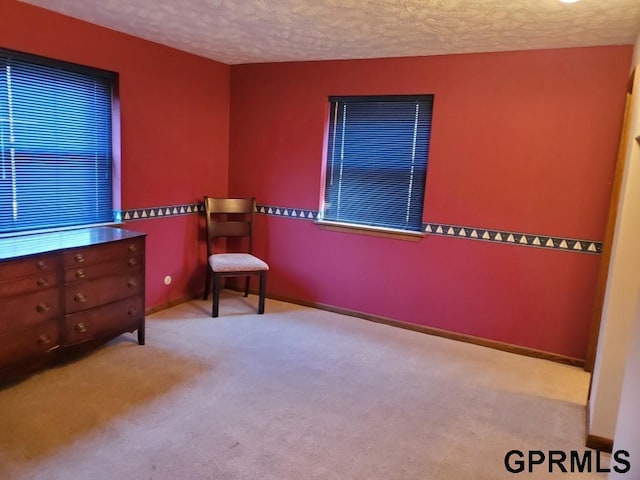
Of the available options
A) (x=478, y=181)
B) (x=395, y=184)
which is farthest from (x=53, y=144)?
(x=478, y=181)

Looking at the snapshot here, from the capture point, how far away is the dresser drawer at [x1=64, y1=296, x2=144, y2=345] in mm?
2743

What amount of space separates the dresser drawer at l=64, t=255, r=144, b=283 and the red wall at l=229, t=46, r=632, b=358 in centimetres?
159

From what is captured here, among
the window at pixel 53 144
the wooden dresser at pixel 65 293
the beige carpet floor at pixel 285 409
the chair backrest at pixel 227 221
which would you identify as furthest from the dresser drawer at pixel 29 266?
the chair backrest at pixel 227 221

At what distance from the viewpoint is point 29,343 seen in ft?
8.22

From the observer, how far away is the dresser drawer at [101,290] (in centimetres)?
271

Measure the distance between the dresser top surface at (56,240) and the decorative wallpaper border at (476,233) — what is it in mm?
425

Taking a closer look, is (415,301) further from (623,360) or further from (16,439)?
(16,439)

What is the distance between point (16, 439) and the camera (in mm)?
2127

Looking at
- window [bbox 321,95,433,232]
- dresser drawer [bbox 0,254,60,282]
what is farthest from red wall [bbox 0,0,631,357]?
dresser drawer [bbox 0,254,60,282]

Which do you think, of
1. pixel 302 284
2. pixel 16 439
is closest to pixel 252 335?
pixel 302 284

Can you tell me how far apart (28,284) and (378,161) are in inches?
105

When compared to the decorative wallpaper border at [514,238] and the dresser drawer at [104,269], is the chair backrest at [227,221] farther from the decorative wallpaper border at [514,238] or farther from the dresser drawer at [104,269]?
the decorative wallpaper border at [514,238]

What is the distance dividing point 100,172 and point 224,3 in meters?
1.61

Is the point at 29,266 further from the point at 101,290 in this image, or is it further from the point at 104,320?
the point at 104,320
